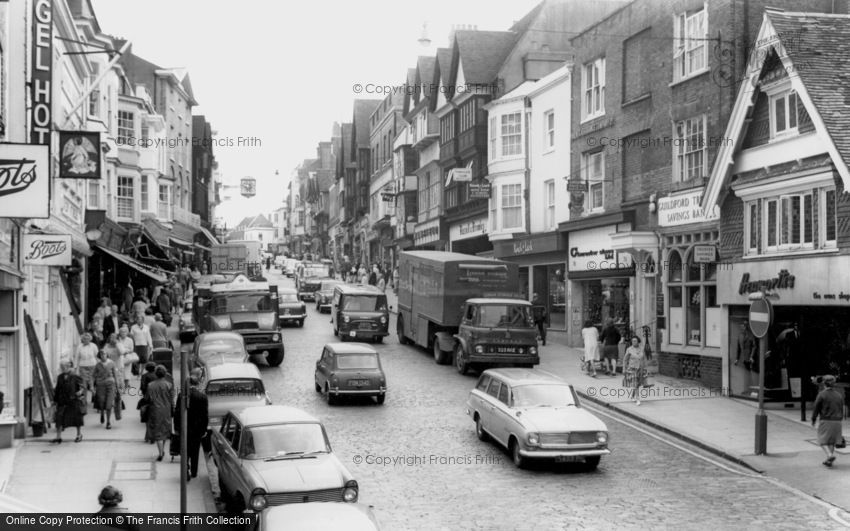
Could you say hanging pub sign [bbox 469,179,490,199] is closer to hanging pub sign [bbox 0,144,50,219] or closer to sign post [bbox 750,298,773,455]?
sign post [bbox 750,298,773,455]

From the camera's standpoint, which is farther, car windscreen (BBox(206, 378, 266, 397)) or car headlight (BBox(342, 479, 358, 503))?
car windscreen (BBox(206, 378, 266, 397))

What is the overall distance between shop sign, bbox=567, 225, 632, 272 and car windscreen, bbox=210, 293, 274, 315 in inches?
454

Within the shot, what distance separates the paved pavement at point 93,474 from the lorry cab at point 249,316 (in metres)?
9.39

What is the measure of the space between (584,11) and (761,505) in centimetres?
3676

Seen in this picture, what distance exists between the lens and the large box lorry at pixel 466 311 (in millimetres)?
25953

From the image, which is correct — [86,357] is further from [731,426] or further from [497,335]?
[731,426]

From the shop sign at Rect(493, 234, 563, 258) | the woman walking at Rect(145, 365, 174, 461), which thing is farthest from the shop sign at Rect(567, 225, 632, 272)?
the woman walking at Rect(145, 365, 174, 461)

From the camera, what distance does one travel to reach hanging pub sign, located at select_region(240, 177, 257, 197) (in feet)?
251

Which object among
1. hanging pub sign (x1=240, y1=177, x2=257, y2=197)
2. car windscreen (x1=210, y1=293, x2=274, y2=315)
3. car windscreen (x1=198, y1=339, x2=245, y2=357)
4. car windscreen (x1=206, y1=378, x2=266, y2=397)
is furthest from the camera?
hanging pub sign (x1=240, y1=177, x2=257, y2=197)

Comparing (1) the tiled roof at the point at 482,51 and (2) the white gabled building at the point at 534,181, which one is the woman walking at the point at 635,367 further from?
(1) the tiled roof at the point at 482,51

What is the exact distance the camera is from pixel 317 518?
8969 mm

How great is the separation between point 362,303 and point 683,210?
13.5m

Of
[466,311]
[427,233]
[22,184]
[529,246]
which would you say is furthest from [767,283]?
[427,233]

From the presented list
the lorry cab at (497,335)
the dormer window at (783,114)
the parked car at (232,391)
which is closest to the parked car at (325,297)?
the lorry cab at (497,335)
